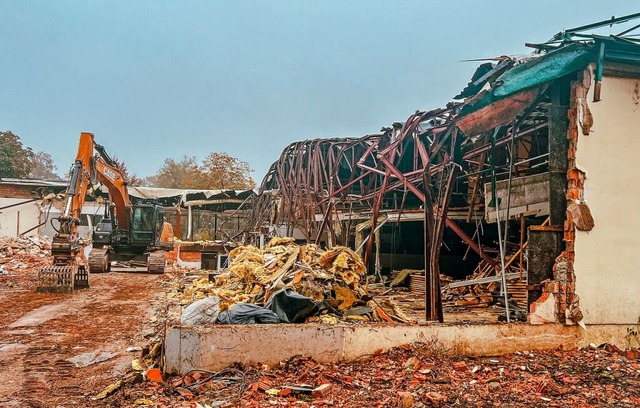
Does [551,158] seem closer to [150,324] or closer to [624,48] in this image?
[624,48]

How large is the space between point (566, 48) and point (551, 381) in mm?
3833

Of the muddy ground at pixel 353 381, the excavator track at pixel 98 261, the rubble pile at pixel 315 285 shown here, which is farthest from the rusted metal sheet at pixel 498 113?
the excavator track at pixel 98 261

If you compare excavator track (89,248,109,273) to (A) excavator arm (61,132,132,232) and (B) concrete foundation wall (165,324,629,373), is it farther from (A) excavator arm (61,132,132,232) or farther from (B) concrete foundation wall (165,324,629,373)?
(B) concrete foundation wall (165,324,629,373)

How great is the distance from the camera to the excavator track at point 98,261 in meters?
17.5

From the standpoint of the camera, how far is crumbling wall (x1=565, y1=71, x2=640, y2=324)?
230 inches

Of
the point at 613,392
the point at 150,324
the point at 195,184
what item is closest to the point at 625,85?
the point at 613,392

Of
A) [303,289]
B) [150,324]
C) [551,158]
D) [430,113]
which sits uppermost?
[430,113]

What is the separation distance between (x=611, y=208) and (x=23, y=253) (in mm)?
24449

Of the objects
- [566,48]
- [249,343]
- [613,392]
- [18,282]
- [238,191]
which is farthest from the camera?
[238,191]

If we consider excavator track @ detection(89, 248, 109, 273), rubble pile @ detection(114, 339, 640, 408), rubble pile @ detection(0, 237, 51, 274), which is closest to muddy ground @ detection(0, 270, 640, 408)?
rubble pile @ detection(114, 339, 640, 408)

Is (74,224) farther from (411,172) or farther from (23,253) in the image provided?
(23,253)

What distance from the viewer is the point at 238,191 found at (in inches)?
1252

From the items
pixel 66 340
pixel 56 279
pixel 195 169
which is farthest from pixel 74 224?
pixel 195 169

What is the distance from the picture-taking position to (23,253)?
22469 millimetres
